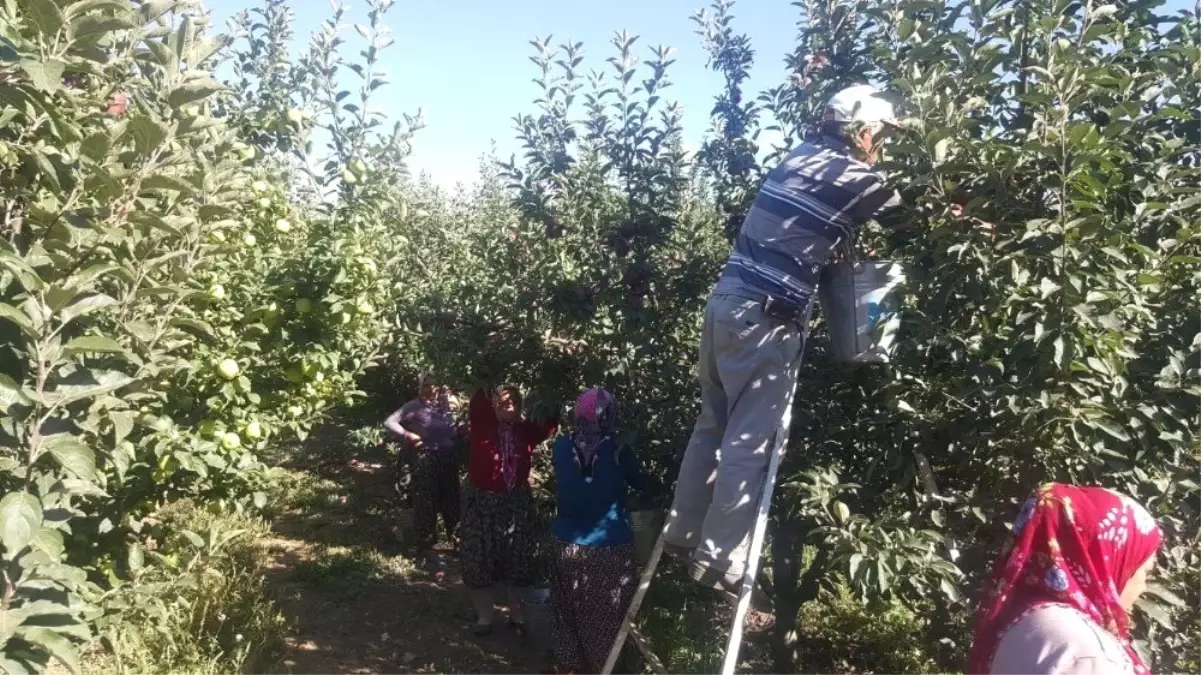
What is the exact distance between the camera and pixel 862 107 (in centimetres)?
245

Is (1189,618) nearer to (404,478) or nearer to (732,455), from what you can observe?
(732,455)

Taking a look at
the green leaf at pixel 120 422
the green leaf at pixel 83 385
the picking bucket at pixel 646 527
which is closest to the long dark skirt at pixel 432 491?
the picking bucket at pixel 646 527

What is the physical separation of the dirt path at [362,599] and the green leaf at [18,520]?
7.99 feet

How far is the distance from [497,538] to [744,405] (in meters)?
2.50

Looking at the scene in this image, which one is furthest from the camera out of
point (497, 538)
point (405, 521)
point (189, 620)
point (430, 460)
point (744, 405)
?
point (405, 521)

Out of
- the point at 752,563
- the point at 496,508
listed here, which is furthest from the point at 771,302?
the point at 496,508

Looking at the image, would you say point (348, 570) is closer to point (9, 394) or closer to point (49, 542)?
point (49, 542)

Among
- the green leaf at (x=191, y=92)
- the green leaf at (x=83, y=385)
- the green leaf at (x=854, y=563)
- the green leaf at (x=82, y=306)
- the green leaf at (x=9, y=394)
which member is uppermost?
the green leaf at (x=191, y=92)

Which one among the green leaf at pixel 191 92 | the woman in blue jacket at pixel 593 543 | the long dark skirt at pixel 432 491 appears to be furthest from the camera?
the long dark skirt at pixel 432 491

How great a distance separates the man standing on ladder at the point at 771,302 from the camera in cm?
255

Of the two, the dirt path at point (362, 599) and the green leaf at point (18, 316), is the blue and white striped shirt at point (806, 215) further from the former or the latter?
the dirt path at point (362, 599)

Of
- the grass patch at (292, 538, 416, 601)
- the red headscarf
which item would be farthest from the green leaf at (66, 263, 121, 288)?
the grass patch at (292, 538, 416, 601)

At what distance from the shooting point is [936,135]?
6.79 ft

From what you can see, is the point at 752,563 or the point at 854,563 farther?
the point at 752,563
